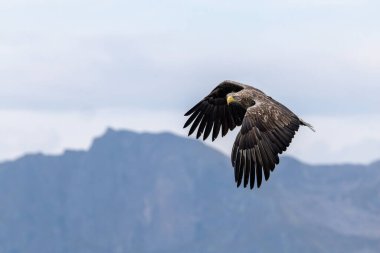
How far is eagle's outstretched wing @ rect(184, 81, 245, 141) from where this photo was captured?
35.4 m

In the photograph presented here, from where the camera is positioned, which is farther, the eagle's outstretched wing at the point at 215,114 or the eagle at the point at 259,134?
the eagle's outstretched wing at the point at 215,114

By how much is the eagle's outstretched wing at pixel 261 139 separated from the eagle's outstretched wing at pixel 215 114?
17.9 feet

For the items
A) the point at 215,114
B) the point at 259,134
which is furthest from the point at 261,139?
the point at 215,114

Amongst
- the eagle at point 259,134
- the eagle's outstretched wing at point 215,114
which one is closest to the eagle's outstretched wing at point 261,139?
the eagle at point 259,134

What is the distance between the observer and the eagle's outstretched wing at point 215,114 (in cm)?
3541

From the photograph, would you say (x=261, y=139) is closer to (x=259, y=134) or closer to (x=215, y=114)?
(x=259, y=134)

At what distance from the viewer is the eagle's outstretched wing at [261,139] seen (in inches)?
1072

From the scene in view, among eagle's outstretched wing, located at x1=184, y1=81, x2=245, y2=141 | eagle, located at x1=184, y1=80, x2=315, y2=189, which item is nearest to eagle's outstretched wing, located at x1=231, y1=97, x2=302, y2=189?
eagle, located at x1=184, y1=80, x2=315, y2=189

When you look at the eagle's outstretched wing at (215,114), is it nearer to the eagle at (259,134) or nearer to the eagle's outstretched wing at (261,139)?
the eagle at (259,134)

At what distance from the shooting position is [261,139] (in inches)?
1112

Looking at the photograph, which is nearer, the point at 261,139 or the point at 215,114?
the point at 261,139

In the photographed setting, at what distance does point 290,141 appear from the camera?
2816cm

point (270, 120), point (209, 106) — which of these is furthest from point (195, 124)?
point (270, 120)

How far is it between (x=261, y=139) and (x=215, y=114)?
7585 millimetres
